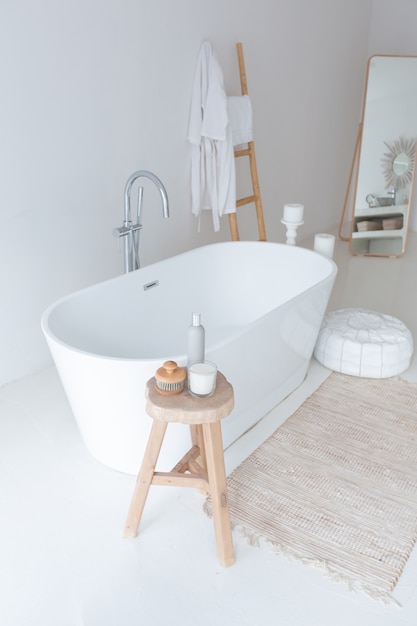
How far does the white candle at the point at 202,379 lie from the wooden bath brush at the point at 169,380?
0.03m

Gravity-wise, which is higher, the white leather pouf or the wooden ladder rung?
the wooden ladder rung

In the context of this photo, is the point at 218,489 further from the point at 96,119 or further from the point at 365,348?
the point at 96,119

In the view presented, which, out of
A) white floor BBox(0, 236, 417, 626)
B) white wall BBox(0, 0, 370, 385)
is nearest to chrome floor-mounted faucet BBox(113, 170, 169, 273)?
white wall BBox(0, 0, 370, 385)

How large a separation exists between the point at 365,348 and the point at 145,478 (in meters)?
1.56

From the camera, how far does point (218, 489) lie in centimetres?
187

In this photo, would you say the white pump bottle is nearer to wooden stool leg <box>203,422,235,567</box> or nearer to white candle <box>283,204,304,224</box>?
wooden stool leg <box>203,422,235,567</box>

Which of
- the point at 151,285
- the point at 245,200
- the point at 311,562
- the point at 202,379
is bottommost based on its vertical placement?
the point at 311,562

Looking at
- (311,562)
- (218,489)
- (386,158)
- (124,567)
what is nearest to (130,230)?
(218,489)

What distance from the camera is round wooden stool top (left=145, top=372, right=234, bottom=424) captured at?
173cm

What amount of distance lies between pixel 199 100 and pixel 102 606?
2795mm

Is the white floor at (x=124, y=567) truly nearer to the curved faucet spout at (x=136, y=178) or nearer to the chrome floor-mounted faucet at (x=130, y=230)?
the chrome floor-mounted faucet at (x=130, y=230)

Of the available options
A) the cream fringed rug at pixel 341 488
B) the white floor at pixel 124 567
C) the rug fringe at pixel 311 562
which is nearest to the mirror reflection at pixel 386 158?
the cream fringed rug at pixel 341 488

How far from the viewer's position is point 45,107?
2793 millimetres

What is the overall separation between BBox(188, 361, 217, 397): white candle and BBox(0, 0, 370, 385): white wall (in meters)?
1.45
